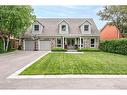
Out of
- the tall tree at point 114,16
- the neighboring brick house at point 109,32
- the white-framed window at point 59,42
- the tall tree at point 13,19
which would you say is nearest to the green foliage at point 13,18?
the tall tree at point 13,19

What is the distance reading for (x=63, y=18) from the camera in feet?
139

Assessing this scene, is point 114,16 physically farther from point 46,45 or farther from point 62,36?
point 46,45

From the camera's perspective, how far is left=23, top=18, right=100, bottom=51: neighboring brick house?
39247 mm

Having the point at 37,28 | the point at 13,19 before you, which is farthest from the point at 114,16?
the point at 13,19

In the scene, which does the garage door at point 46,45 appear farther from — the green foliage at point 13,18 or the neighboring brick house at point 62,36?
the green foliage at point 13,18

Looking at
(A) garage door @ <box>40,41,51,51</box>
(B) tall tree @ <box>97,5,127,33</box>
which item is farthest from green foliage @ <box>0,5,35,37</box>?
(B) tall tree @ <box>97,5,127,33</box>

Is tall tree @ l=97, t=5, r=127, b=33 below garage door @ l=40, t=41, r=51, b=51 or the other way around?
the other way around

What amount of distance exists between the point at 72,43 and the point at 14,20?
44.0ft

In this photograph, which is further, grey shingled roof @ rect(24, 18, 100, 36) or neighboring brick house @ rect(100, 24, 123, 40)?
neighboring brick house @ rect(100, 24, 123, 40)

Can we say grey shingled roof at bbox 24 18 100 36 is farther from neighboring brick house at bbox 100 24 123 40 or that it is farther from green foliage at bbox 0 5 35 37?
green foliage at bbox 0 5 35 37

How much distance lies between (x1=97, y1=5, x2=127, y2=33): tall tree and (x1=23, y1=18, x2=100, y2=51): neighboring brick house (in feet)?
8.04

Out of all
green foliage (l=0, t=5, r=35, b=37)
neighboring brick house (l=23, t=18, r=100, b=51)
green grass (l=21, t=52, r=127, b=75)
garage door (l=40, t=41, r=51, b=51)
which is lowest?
green grass (l=21, t=52, r=127, b=75)
